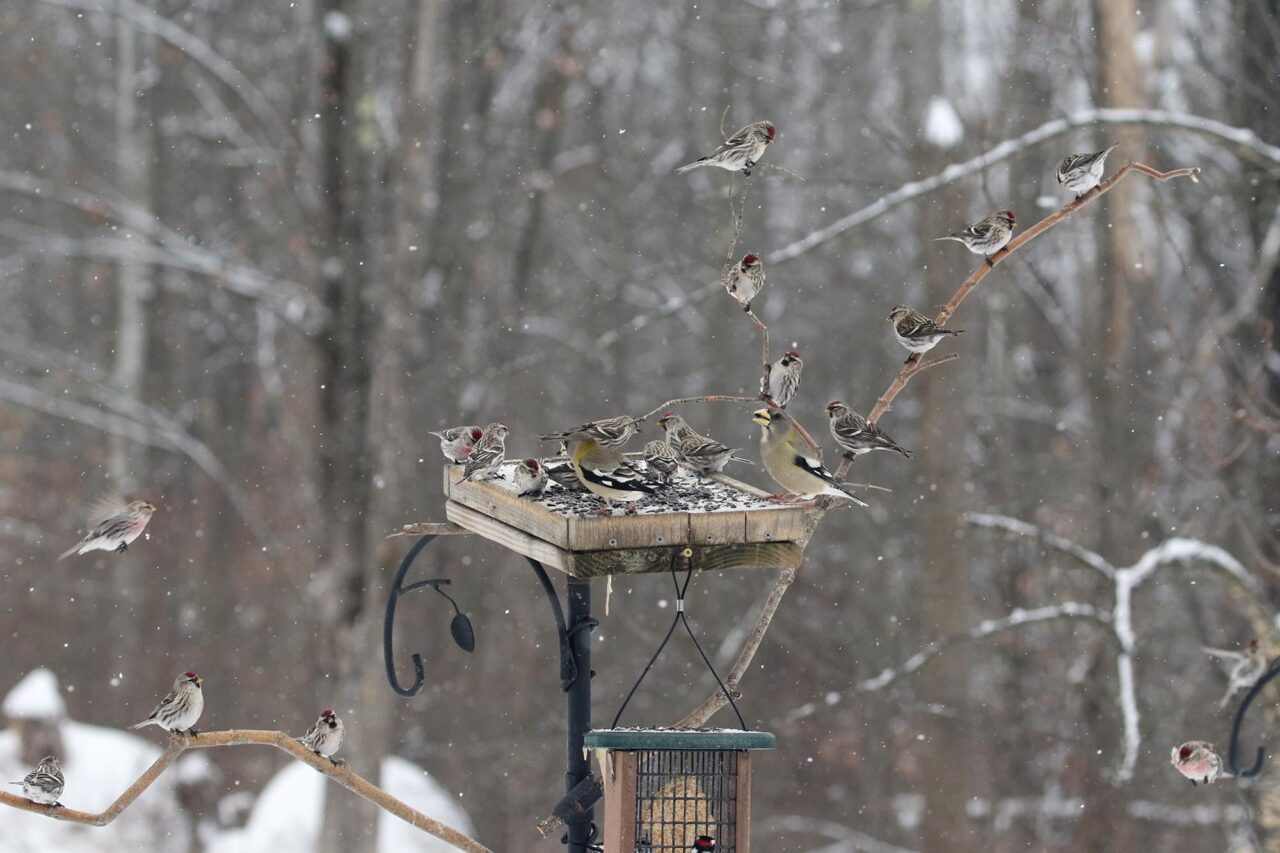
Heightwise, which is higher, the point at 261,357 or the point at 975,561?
the point at 261,357

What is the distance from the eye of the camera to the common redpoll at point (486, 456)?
423cm

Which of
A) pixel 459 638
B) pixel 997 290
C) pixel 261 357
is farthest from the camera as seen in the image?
pixel 261 357

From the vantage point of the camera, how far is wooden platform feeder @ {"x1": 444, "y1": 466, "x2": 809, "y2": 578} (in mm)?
3473

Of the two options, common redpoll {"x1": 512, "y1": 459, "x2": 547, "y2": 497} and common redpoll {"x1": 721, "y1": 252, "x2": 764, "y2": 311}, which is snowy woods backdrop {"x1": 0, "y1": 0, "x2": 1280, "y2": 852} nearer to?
common redpoll {"x1": 721, "y1": 252, "x2": 764, "y2": 311}

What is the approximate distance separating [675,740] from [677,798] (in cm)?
45

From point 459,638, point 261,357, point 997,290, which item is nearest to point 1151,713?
point 997,290

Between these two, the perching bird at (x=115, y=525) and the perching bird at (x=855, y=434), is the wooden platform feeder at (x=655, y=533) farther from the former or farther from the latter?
the perching bird at (x=115, y=525)

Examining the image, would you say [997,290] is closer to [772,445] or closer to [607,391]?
[607,391]

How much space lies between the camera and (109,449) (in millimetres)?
17031

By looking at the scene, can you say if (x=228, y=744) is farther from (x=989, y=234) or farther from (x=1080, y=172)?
(x=1080, y=172)

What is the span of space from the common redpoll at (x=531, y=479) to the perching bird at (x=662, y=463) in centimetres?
29

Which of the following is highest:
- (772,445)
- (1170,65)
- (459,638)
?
(1170,65)

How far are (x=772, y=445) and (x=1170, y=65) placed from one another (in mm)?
6540

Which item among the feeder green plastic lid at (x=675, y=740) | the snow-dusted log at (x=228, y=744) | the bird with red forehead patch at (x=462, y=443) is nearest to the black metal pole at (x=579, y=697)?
the snow-dusted log at (x=228, y=744)
